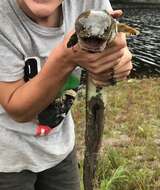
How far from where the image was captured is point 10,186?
2.55 m

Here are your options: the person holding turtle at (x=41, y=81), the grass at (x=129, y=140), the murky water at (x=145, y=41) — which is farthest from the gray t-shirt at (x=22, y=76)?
the murky water at (x=145, y=41)

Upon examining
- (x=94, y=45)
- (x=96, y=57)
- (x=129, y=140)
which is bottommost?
(x=129, y=140)

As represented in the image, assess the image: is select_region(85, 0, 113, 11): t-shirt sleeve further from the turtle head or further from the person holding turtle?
the turtle head

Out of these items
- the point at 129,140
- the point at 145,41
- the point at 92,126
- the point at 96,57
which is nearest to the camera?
the point at 96,57

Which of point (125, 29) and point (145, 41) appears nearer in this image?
point (125, 29)

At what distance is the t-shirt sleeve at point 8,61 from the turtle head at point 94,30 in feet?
1.86

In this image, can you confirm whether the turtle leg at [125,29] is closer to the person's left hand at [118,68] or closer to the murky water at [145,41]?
the person's left hand at [118,68]

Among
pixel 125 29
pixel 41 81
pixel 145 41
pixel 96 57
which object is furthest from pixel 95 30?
pixel 145 41

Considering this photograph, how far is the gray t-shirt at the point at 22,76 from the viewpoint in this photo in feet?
7.36

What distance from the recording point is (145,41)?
68.7 ft

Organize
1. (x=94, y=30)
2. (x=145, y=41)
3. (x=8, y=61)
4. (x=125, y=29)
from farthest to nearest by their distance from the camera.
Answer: (x=145, y=41), (x=8, y=61), (x=125, y=29), (x=94, y=30)

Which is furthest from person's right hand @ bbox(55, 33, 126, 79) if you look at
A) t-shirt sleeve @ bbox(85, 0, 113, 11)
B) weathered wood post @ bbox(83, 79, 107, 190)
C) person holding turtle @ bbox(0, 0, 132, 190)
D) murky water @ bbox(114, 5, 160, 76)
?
murky water @ bbox(114, 5, 160, 76)

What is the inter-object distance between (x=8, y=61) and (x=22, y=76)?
0.11 meters

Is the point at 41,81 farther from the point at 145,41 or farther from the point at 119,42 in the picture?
the point at 145,41
